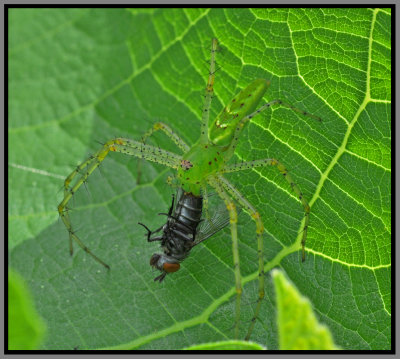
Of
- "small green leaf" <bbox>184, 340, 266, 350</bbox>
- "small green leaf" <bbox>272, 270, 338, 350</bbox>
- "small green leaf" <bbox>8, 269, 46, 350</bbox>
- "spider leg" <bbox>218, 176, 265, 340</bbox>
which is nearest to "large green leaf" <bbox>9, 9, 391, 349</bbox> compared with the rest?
"spider leg" <bbox>218, 176, 265, 340</bbox>

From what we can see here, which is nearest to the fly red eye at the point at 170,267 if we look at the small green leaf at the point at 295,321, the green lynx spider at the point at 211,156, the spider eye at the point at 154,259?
the spider eye at the point at 154,259

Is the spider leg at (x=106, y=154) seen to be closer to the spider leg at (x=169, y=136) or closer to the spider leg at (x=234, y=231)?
the spider leg at (x=169, y=136)

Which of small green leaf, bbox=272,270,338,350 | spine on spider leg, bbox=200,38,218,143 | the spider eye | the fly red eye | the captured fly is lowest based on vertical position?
small green leaf, bbox=272,270,338,350

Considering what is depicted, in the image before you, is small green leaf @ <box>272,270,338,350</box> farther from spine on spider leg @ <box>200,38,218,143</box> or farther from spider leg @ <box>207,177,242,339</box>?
spine on spider leg @ <box>200,38,218,143</box>

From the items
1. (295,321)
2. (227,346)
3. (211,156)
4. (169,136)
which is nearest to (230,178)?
(211,156)

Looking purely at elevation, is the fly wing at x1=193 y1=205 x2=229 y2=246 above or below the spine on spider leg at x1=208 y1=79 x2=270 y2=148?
below

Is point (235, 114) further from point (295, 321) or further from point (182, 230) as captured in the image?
point (295, 321)
